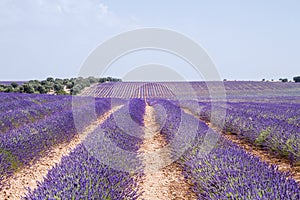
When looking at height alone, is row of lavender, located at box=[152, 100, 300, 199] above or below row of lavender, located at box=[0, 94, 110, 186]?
above

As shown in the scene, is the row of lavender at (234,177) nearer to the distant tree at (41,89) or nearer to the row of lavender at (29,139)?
the row of lavender at (29,139)

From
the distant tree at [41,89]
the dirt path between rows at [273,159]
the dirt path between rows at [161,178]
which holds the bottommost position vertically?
the distant tree at [41,89]

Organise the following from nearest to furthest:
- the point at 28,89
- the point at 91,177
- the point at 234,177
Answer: the point at 91,177
the point at 234,177
the point at 28,89

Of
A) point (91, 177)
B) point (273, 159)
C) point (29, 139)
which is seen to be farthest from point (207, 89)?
point (91, 177)

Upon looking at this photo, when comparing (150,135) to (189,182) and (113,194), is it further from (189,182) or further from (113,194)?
(113,194)

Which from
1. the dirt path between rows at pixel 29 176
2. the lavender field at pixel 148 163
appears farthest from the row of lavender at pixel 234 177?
the dirt path between rows at pixel 29 176

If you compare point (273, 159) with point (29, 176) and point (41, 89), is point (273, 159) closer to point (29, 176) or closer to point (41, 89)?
point (29, 176)

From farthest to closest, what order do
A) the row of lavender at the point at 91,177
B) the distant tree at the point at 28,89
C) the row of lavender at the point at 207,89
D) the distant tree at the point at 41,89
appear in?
the row of lavender at the point at 207,89
the distant tree at the point at 41,89
the distant tree at the point at 28,89
the row of lavender at the point at 91,177

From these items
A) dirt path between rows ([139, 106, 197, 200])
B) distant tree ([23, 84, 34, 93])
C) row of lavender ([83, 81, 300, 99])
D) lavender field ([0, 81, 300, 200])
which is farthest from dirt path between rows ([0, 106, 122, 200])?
row of lavender ([83, 81, 300, 99])

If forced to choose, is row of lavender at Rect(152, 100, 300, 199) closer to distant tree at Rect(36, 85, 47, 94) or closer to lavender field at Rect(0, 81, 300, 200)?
lavender field at Rect(0, 81, 300, 200)

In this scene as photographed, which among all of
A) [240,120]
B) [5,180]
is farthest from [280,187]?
[240,120]

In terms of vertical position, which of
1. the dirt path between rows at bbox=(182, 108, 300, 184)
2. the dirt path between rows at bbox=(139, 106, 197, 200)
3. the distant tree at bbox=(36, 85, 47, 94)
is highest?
the dirt path between rows at bbox=(182, 108, 300, 184)

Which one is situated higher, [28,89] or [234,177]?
[234,177]

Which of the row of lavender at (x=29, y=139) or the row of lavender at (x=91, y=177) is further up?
the row of lavender at (x=91, y=177)
